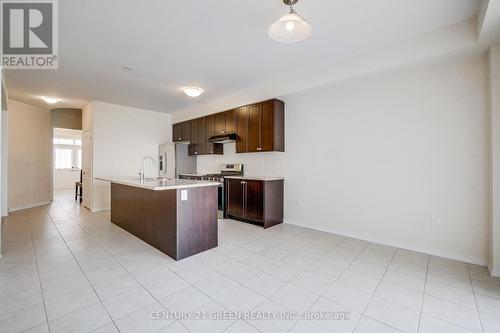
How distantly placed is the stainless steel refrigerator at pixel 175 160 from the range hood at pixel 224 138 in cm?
119

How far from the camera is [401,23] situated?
8.36 ft

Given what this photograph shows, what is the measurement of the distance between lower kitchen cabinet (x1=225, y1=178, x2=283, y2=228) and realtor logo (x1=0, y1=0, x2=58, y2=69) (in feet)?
11.5

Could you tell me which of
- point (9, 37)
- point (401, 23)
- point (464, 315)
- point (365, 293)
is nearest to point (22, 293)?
point (9, 37)

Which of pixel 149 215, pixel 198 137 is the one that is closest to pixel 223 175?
pixel 198 137

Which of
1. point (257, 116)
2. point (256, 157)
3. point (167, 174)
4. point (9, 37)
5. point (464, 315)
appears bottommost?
point (464, 315)

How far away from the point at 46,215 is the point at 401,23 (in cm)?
746

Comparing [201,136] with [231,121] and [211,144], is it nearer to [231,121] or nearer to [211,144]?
[211,144]

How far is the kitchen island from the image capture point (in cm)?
284

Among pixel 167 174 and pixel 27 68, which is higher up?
pixel 27 68

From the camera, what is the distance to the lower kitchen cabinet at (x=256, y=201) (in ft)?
13.8

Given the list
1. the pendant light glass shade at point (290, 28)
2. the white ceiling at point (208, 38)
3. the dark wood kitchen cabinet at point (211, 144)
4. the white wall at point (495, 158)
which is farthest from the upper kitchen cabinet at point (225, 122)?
the white wall at point (495, 158)

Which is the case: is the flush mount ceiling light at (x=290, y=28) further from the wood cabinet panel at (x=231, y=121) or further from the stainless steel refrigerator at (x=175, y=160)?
the stainless steel refrigerator at (x=175, y=160)

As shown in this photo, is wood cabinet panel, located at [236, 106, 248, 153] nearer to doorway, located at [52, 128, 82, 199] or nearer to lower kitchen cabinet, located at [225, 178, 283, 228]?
lower kitchen cabinet, located at [225, 178, 283, 228]

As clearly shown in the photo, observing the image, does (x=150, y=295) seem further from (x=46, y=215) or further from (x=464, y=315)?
(x=46, y=215)
